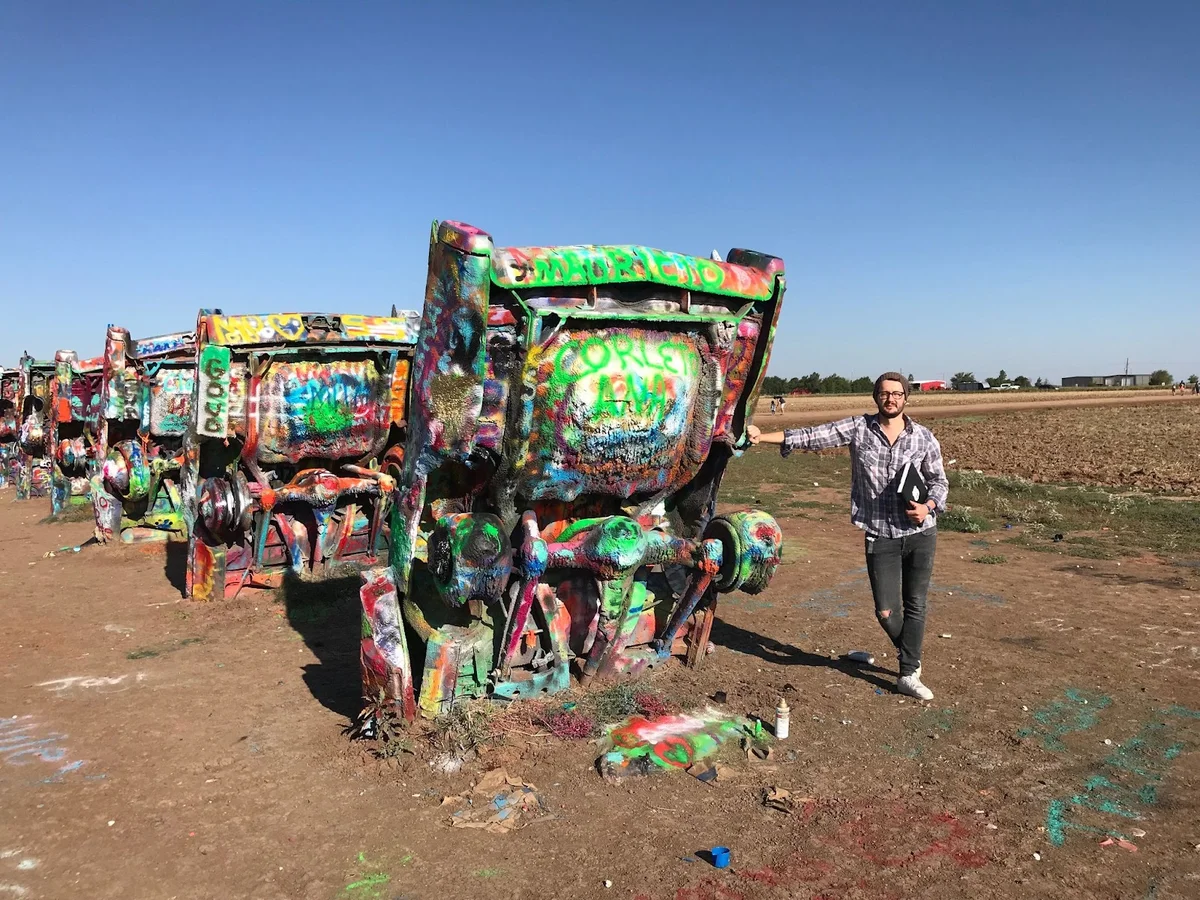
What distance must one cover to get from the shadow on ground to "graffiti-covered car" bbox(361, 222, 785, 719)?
888 millimetres

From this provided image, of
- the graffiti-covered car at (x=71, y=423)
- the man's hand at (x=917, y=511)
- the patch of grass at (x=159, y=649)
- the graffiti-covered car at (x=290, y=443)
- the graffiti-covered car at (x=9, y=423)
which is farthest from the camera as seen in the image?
the graffiti-covered car at (x=9, y=423)

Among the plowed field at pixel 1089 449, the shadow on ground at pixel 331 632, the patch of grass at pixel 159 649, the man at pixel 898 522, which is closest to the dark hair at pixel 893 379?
the man at pixel 898 522

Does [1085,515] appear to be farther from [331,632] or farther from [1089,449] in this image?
[1089,449]

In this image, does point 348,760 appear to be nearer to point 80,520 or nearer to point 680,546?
point 680,546

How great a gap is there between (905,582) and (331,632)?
172 inches

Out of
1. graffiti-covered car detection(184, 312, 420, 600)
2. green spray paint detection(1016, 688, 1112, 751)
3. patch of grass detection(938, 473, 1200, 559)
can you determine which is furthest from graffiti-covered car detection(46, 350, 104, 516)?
patch of grass detection(938, 473, 1200, 559)

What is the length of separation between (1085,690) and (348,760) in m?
4.23

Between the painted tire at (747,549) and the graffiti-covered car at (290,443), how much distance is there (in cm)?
431

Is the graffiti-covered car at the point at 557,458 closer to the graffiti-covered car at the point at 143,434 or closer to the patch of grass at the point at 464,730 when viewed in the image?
the patch of grass at the point at 464,730

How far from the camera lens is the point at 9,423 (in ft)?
60.6

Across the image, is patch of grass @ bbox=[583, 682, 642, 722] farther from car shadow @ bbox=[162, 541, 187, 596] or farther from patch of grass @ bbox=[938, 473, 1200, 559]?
patch of grass @ bbox=[938, 473, 1200, 559]

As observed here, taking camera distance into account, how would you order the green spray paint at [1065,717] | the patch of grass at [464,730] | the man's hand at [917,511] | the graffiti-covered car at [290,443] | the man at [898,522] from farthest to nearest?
the graffiti-covered car at [290,443]
the man at [898,522]
the man's hand at [917,511]
the green spray paint at [1065,717]
the patch of grass at [464,730]

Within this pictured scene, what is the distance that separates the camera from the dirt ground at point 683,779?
3357mm

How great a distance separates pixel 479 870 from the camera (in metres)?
3.39
